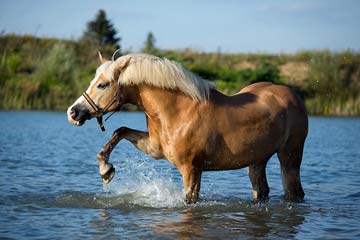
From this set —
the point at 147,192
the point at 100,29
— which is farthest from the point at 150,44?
the point at 147,192

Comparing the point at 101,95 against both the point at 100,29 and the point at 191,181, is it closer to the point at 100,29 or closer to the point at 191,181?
the point at 191,181

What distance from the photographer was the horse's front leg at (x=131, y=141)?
771 cm

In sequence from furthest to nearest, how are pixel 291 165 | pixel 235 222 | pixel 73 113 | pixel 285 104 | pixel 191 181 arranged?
pixel 291 165, pixel 285 104, pixel 191 181, pixel 235 222, pixel 73 113

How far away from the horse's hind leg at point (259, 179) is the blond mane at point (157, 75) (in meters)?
1.39

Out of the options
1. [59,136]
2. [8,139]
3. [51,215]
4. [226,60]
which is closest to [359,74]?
[226,60]

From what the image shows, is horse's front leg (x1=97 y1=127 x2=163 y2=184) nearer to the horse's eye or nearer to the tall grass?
the horse's eye

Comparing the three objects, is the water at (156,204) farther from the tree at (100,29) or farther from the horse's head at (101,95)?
the tree at (100,29)

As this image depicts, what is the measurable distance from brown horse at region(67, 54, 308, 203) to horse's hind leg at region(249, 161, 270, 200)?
29 cm

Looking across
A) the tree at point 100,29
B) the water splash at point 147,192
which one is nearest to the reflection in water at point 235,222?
the water splash at point 147,192

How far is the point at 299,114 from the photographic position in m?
8.28

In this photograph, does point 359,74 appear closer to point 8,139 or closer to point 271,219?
point 8,139

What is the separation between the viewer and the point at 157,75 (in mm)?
7328

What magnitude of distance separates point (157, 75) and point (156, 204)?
6.57ft

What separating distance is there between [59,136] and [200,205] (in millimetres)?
11988
